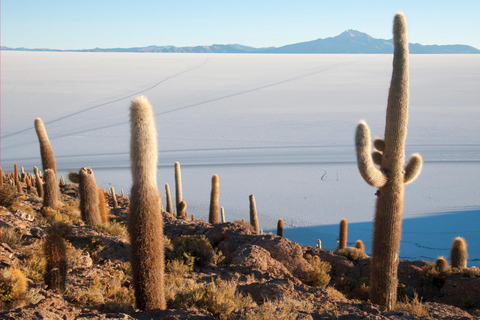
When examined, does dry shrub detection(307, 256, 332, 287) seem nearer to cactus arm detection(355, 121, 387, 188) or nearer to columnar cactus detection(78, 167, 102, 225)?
cactus arm detection(355, 121, 387, 188)

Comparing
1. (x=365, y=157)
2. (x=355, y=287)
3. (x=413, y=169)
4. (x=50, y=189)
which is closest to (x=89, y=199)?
(x=50, y=189)

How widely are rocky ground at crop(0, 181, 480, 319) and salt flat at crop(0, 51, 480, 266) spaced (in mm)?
4373

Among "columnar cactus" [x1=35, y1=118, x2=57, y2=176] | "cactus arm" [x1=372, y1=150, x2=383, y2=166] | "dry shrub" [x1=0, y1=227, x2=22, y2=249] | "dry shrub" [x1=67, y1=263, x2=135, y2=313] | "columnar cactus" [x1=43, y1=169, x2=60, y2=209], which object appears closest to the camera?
"dry shrub" [x1=67, y1=263, x2=135, y2=313]

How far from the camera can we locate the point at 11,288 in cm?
538

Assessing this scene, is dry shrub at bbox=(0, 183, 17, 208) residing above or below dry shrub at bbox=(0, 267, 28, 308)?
above

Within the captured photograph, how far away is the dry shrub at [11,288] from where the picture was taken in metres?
5.25

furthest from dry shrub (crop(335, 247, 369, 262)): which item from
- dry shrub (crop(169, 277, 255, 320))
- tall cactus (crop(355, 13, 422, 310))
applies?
dry shrub (crop(169, 277, 255, 320))

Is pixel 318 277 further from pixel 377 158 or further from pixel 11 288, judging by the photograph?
pixel 11 288

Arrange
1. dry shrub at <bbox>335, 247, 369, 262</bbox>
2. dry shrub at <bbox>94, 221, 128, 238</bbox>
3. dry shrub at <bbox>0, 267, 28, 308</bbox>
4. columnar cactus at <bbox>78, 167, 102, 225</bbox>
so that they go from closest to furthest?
dry shrub at <bbox>0, 267, 28, 308</bbox> → dry shrub at <bbox>94, 221, 128, 238</bbox> → columnar cactus at <bbox>78, 167, 102, 225</bbox> → dry shrub at <bbox>335, 247, 369, 262</bbox>

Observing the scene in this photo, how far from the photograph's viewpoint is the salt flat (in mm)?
18016

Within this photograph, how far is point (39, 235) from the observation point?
27.0 feet

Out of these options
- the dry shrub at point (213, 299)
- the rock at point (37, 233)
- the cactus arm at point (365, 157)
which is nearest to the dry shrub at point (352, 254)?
the cactus arm at point (365, 157)

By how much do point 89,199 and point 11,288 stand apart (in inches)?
214

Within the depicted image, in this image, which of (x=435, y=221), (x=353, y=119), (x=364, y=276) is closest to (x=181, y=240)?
(x=364, y=276)
